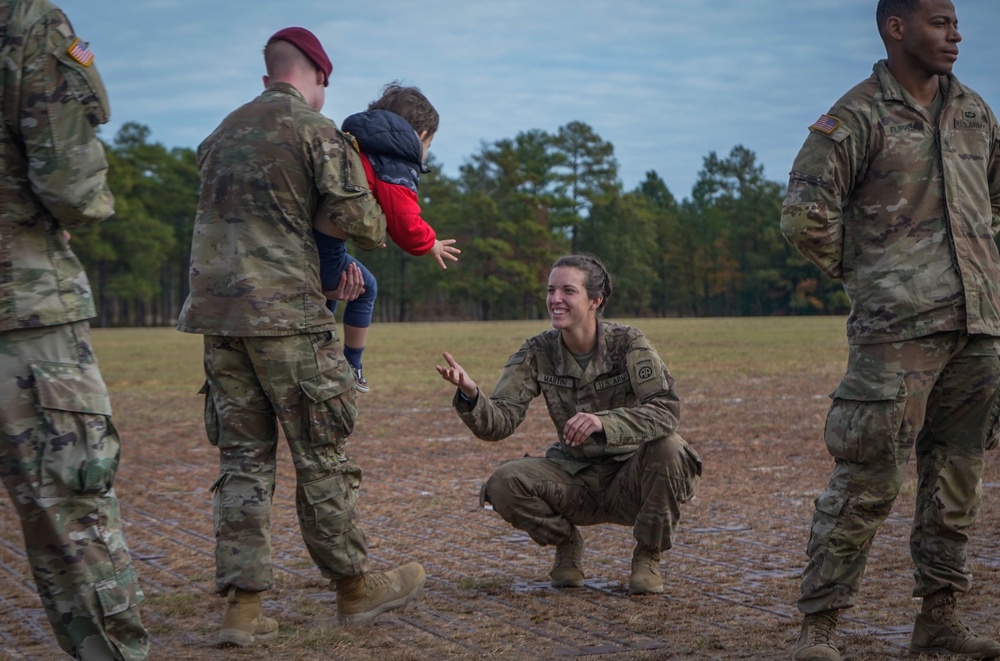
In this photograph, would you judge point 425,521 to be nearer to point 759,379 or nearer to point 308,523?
point 308,523

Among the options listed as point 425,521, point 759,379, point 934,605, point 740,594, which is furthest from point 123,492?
point 759,379

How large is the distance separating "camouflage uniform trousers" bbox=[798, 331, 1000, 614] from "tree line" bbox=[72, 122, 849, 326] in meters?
75.8

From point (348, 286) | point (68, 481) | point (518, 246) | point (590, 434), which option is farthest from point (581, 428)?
point (518, 246)

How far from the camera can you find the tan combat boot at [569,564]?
583 centimetres

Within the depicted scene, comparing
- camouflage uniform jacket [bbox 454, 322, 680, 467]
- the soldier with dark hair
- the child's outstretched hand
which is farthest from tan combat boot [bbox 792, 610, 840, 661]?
the child's outstretched hand

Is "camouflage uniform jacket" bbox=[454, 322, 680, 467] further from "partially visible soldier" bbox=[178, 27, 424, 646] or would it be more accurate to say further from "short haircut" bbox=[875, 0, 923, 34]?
"short haircut" bbox=[875, 0, 923, 34]

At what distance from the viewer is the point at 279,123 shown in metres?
4.78

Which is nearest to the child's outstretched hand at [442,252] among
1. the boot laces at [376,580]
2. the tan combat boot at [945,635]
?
the boot laces at [376,580]

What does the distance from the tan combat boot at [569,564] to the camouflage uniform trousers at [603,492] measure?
0.04 metres

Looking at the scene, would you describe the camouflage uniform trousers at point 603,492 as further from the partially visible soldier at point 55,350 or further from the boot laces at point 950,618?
the partially visible soldier at point 55,350

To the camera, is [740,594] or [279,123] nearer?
[279,123]

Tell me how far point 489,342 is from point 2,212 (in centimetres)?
2994

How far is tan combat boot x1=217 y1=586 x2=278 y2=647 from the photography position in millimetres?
4816

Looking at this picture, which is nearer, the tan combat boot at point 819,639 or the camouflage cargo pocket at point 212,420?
the tan combat boot at point 819,639
